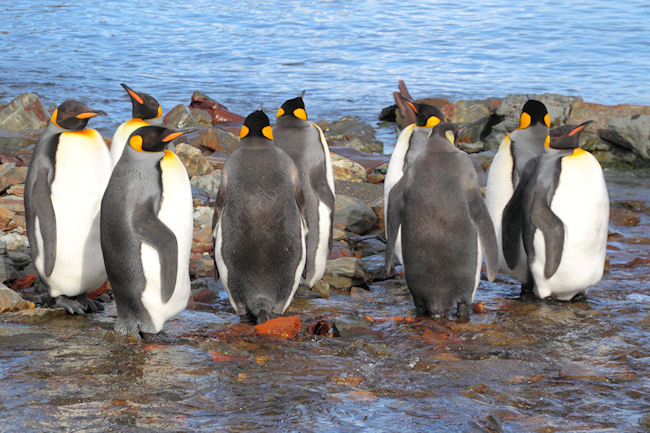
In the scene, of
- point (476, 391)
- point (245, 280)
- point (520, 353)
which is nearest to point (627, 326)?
point (520, 353)

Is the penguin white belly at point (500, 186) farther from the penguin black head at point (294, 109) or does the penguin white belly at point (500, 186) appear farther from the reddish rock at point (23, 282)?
the reddish rock at point (23, 282)

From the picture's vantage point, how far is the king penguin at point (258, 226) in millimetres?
5617

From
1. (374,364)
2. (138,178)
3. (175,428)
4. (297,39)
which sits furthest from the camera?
(297,39)

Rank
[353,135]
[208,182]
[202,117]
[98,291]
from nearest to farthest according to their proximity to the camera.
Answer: [98,291]
[208,182]
[353,135]
[202,117]

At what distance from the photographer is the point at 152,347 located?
16.7ft

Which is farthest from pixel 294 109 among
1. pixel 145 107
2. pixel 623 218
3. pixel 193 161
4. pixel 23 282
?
pixel 623 218

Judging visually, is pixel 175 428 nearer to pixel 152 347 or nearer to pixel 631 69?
pixel 152 347

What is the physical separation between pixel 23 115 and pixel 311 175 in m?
7.62

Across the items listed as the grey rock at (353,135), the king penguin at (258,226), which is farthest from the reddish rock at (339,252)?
the grey rock at (353,135)

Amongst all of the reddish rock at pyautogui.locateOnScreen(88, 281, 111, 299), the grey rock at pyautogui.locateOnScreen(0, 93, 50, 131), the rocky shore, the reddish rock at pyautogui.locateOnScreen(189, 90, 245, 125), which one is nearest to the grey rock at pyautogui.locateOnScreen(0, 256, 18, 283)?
the rocky shore

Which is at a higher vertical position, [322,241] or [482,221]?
[482,221]

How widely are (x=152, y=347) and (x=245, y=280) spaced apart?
0.87m

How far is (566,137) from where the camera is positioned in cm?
639

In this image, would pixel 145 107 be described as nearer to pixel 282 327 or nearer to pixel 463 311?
pixel 282 327
